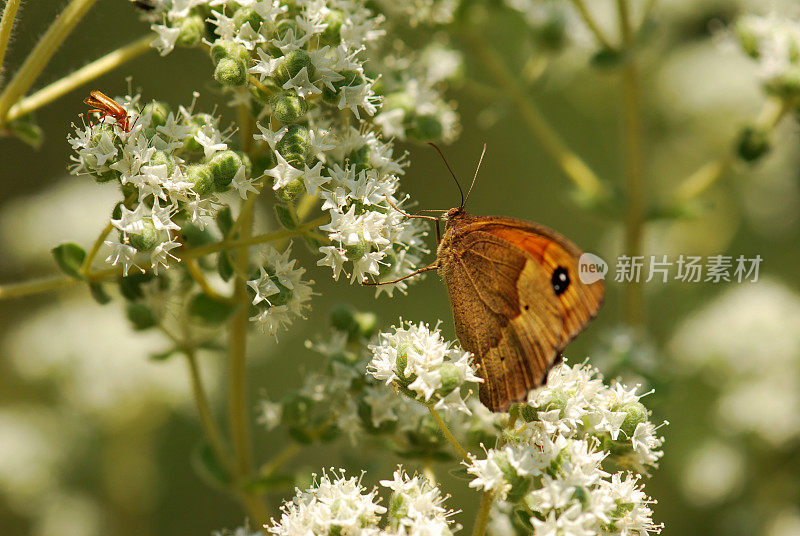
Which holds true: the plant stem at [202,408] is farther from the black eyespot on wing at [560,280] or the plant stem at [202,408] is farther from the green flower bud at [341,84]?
the black eyespot on wing at [560,280]

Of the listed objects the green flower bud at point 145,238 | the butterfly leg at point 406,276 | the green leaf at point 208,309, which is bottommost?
the green leaf at point 208,309

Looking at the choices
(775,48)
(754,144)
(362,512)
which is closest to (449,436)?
(362,512)

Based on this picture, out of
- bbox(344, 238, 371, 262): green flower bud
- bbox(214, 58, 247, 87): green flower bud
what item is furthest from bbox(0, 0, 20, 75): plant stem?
bbox(344, 238, 371, 262): green flower bud

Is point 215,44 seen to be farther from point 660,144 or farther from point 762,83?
point 660,144

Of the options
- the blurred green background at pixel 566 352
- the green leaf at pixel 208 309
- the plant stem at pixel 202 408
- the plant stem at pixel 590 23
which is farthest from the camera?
the blurred green background at pixel 566 352

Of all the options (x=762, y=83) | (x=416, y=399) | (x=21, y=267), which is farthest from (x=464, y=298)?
(x=21, y=267)

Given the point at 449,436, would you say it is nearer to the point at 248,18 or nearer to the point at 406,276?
the point at 406,276

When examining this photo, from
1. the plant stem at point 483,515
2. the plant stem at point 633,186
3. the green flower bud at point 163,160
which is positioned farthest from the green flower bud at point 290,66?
the plant stem at point 633,186
